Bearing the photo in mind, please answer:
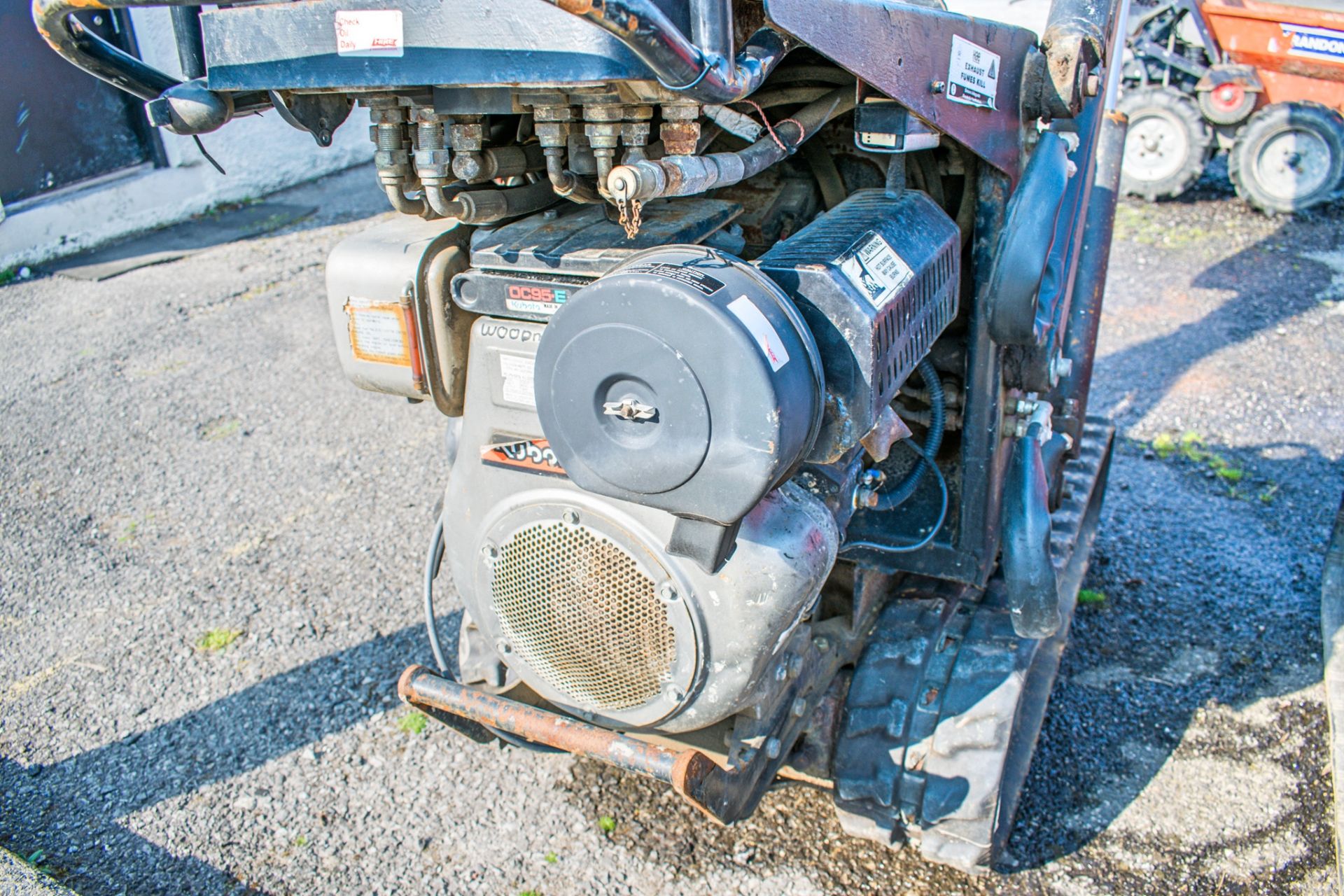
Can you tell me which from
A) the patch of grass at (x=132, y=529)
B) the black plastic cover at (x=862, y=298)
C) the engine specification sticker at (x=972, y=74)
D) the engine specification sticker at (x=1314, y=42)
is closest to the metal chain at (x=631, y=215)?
the black plastic cover at (x=862, y=298)

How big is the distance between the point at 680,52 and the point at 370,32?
58 centimetres

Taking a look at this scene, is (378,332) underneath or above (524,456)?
above

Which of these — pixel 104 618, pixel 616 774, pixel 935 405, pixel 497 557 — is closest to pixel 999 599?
pixel 935 405

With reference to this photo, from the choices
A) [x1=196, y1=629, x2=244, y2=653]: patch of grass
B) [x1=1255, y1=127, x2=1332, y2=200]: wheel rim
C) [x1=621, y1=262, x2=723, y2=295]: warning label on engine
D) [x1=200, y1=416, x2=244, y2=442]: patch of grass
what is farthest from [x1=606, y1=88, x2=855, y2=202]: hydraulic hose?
[x1=1255, y1=127, x2=1332, y2=200]: wheel rim

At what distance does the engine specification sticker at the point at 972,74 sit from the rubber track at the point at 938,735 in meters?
1.24

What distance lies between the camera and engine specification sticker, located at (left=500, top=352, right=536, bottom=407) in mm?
2033

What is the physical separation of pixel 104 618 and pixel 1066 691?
3047 mm

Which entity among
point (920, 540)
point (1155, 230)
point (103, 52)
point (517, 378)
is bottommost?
point (1155, 230)

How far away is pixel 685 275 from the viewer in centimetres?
161

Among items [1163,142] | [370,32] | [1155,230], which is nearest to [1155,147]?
[1163,142]

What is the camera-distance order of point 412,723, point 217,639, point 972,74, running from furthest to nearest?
point 217,639 < point 412,723 < point 972,74

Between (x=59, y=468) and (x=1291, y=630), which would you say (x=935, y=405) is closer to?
(x=1291, y=630)

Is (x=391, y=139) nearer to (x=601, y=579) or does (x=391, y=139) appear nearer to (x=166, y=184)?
(x=601, y=579)

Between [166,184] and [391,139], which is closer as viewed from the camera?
[391,139]
